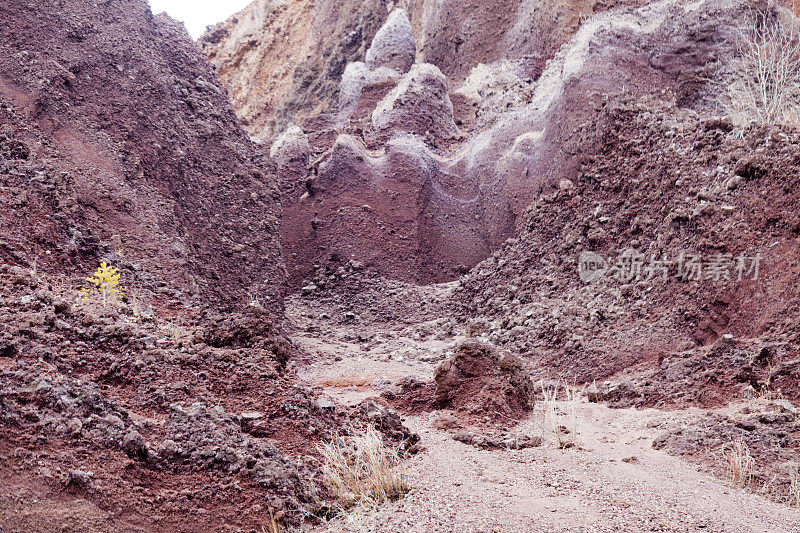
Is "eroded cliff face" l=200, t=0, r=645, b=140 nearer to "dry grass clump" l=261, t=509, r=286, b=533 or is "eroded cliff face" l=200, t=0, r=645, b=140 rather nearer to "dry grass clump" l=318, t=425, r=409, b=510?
"dry grass clump" l=318, t=425, r=409, b=510

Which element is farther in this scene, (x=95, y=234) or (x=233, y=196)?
(x=233, y=196)

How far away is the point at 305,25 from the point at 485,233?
2411 centimetres

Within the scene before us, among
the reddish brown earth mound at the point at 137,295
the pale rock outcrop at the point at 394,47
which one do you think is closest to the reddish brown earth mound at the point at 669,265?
the reddish brown earth mound at the point at 137,295

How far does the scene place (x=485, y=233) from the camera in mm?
15867

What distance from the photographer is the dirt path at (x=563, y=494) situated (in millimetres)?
2947

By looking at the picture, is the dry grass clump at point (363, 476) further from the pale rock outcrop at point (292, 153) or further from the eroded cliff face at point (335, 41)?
the eroded cliff face at point (335, 41)

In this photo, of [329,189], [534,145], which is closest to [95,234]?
Result: [329,189]

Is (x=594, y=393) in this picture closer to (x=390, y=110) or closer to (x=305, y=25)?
(x=390, y=110)

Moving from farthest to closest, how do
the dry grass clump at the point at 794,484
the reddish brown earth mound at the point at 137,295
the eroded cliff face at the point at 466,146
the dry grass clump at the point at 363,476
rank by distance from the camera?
the eroded cliff face at the point at 466,146, the dry grass clump at the point at 794,484, the dry grass clump at the point at 363,476, the reddish brown earth mound at the point at 137,295

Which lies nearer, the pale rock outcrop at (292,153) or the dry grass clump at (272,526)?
the dry grass clump at (272,526)

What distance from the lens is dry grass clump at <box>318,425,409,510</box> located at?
3346 mm

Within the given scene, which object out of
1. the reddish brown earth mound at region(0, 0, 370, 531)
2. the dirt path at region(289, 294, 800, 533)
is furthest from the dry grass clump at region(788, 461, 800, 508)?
the reddish brown earth mound at region(0, 0, 370, 531)

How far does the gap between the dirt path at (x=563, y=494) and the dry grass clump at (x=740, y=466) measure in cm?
12

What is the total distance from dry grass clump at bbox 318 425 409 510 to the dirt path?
0.35 feet
